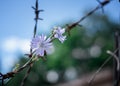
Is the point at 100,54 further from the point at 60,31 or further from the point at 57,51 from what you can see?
the point at 60,31

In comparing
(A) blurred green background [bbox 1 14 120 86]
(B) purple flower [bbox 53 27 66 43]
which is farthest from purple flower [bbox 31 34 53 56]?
(A) blurred green background [bbox 1 14 120 86]

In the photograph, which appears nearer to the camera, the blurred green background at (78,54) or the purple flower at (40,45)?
the purple flower at (40,45)

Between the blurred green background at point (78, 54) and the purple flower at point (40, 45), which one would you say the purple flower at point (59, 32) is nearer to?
the purple flower at point (40, 45)

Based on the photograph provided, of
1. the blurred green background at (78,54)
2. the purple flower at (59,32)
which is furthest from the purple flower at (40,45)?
the blurred green background at (78,54)

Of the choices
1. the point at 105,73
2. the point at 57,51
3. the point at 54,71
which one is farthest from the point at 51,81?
the point at 105,73

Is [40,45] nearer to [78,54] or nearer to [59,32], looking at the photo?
[59,32]

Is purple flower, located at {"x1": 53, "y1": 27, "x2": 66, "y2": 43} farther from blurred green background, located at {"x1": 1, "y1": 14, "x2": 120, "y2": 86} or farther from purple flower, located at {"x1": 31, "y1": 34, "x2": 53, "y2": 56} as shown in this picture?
blurred green background, located at {"x1": 1, "y1": 14, "x2": 120, "y2": 86}

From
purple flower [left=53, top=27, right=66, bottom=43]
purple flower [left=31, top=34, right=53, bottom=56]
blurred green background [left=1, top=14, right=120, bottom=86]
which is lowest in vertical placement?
blurred green background [left=1, top=14, right=120, bottom=86]

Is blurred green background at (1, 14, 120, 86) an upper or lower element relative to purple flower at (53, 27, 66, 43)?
lower
